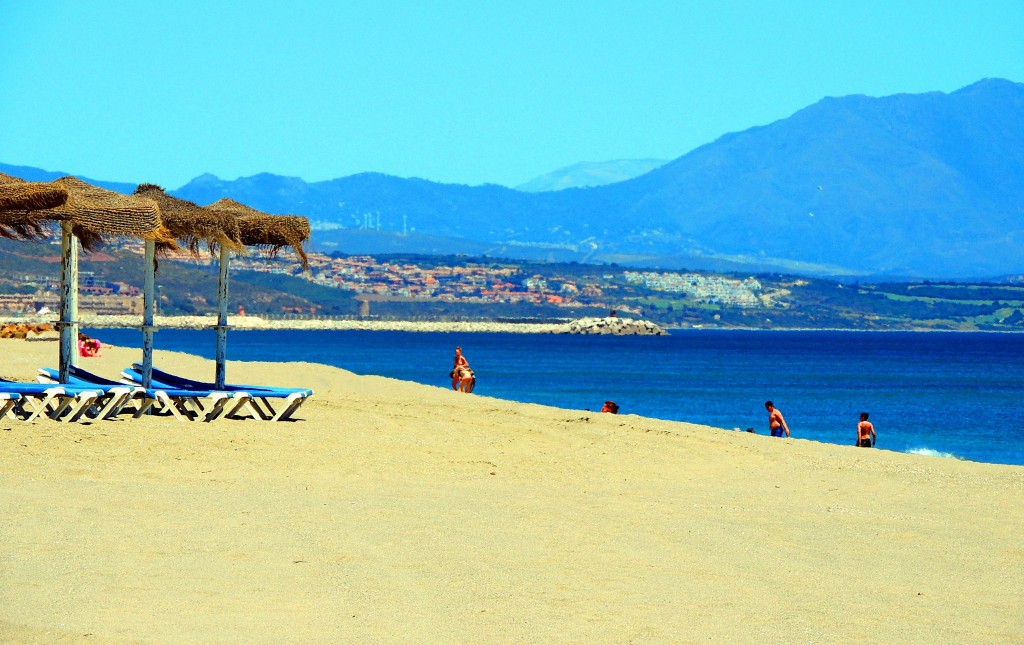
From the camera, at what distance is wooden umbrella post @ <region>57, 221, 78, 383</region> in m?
15.1

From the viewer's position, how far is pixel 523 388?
49562 mm

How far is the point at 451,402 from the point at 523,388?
98.0 ft

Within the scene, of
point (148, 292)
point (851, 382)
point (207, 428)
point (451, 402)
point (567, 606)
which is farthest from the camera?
point (851, 382)

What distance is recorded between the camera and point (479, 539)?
9.49 meters

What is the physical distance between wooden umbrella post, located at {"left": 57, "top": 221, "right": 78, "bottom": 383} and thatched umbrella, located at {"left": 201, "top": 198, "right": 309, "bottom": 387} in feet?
5.72

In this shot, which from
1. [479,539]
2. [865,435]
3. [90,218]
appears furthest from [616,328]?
[479,539]

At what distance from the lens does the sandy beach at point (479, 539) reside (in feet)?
23.8

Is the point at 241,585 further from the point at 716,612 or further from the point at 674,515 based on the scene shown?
the point at 674,515

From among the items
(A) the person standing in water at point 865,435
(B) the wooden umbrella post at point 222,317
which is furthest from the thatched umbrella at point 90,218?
(A) the person standing in water at point 865,435

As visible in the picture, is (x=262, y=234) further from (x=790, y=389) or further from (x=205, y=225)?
(x=790, y=389)

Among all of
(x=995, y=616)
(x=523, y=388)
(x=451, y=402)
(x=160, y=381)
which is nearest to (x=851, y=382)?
(x=523, y=388)

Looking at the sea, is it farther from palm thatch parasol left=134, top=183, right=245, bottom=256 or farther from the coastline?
the coastline

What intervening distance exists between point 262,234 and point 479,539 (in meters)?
7.70

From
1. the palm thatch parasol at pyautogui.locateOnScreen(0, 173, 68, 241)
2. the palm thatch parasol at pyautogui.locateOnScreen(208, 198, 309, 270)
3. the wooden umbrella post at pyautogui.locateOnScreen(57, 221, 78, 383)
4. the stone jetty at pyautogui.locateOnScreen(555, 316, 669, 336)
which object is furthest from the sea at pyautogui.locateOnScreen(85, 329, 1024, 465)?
the stone jetty at pyautogui.locateOnScreen(555, 316, 669, 336)
